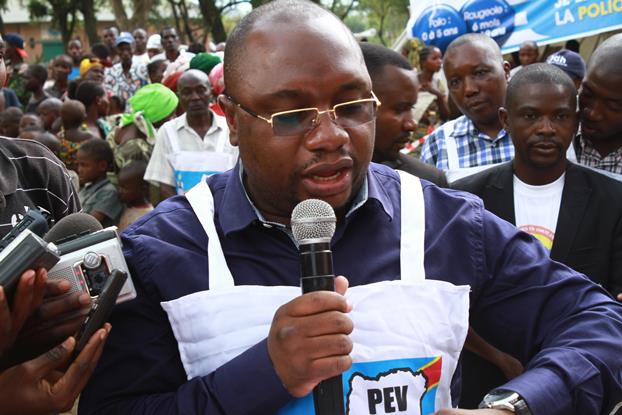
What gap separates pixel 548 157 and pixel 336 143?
179cm

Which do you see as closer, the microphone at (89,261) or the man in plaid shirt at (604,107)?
the microphone at (89,261)

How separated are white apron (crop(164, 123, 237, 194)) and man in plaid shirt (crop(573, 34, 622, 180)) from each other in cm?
319

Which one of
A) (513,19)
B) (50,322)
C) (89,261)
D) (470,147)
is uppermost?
(89,261)

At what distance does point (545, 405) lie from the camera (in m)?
1.84

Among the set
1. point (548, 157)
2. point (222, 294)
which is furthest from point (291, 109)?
point (548, 157)

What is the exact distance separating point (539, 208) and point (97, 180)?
4.23m

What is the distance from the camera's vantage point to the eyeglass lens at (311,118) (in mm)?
1955

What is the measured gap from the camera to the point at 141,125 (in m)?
7.54

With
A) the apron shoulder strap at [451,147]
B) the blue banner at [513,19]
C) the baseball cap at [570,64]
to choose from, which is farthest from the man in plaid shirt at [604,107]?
the blue banner at [513,19]

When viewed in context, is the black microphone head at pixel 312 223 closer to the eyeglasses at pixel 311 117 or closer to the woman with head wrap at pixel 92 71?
the eyeglasses at pixel 311 117

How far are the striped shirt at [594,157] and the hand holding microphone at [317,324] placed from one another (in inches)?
92.7

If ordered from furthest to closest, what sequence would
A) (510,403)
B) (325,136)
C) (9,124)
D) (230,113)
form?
(9,124)
(230,113)
(325,136)
(510,403)

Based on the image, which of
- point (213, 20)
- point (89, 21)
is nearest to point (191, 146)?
point (213, 20)

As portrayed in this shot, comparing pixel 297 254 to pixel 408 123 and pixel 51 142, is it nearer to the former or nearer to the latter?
pixel 408 123
